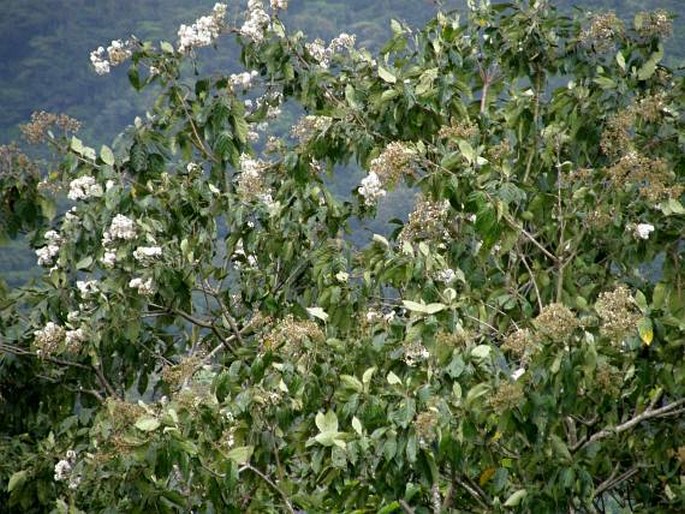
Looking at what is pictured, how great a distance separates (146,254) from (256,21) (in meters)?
1.23

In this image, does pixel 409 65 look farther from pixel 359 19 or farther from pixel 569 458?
pixel 359 19

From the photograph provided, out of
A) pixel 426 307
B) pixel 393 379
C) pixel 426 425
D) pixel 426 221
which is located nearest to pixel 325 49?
pixel 426 221

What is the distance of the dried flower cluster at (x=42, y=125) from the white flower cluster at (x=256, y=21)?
815 millimetres

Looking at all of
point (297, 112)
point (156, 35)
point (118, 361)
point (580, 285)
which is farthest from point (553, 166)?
point (156, 35)

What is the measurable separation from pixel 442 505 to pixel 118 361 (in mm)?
1749

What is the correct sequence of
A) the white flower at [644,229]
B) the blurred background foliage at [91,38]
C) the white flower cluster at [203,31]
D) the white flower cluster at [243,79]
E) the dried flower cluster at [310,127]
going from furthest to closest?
the blurred background foliage at [91,38]
the white flower cluster at [243,79]
the white flower cluster at [203,31]
the dried flower cluster at [310,127]
the white flower at [644,229]

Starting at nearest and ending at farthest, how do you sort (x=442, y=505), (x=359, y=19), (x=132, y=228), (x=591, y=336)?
(x=591, y=336) → (x=442, y=505) → (x=132, y=228) → (x=359, y=19)

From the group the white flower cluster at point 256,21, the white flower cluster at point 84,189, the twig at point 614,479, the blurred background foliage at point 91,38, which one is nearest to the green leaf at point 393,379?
the twig at point 614,479

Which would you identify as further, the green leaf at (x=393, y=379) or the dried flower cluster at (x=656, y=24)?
the dried flower cluster at (x=656, y=24)

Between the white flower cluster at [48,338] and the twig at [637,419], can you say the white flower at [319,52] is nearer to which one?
the white flower cluster at [48,338]

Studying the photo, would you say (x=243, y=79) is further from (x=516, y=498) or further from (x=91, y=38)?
(x=91, y=38)

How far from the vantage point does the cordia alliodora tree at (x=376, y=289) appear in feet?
13.4

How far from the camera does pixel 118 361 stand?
5.76 metres

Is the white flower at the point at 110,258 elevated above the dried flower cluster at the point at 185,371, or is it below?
below
